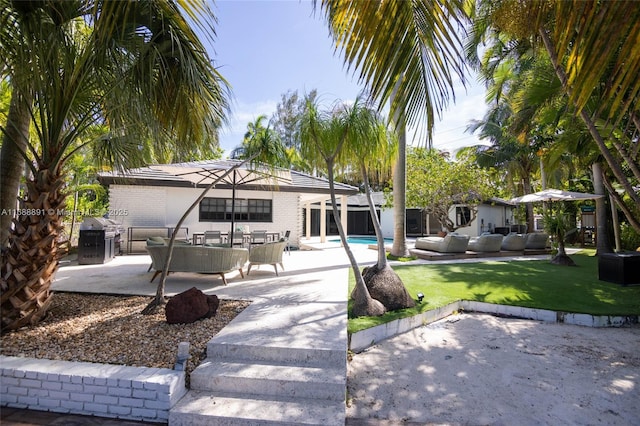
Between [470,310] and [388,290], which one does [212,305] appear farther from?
[470,310]

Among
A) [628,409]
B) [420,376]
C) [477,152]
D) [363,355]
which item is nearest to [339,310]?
[363,355]

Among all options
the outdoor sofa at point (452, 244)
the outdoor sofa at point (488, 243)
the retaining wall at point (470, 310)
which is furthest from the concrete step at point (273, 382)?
the outdoor sofa at point (488, 243)

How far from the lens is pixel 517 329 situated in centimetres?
551

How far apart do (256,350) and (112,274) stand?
6006 mm

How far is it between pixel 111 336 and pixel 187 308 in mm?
902

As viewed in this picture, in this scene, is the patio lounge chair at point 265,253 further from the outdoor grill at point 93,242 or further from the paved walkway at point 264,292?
the outdoor grill at point 93,242

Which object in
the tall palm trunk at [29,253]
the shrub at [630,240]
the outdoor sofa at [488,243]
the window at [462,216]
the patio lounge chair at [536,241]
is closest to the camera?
the tall palm trunk at [29,253]

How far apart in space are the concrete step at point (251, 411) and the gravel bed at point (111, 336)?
471mm

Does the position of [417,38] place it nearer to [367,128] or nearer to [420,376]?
[367,128]

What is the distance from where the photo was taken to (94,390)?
3.03 meters

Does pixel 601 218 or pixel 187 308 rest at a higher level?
pixel 601 218

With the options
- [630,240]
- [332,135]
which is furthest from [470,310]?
[630,240]

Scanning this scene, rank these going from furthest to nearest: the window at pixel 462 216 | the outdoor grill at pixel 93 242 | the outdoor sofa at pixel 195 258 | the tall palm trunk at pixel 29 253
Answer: the window at pixel 462 216
the outdoor grill at pixel 93 242
the outdoor sofa at pixel 195 258
the tall palm trunk at pixel 29 253

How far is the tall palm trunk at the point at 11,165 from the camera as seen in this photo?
14.0ft
